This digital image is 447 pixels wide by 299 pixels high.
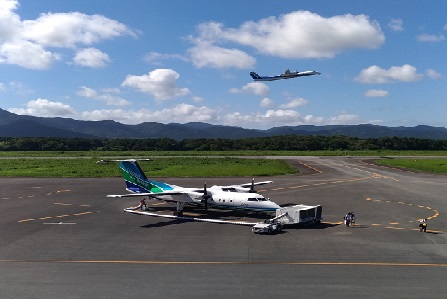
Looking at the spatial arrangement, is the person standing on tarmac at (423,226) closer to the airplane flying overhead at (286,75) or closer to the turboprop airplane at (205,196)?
the turboprop airplane at (205,196)

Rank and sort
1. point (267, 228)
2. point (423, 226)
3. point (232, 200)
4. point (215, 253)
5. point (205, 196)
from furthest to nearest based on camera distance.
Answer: point (205, 196) → point (232, 200) → point (423, 226) → point (267, 228) → point (215, 253)

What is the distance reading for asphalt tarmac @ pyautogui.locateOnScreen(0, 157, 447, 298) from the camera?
19.2 meters

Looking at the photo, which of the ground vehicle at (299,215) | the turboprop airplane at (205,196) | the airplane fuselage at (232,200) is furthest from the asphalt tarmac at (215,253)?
the turboprop airplane at (205,196)

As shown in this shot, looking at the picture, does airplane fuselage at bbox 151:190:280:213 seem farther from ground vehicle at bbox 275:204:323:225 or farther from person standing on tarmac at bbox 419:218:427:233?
person standing on tarmac at bbox 419:218:427:233

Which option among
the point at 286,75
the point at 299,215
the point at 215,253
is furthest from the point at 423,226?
the point at 286,75

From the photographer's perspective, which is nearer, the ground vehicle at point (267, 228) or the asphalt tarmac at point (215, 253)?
the asphalt tarmac at point (215, 253)

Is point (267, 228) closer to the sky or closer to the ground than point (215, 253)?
closer to the sky

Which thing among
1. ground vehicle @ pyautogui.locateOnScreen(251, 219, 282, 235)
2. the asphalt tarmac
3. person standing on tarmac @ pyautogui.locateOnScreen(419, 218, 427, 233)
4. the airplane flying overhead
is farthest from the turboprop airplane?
the airplane flying overhead

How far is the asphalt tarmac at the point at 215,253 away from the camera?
19.2 metres

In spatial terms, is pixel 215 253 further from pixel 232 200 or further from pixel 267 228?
pixel 232 200

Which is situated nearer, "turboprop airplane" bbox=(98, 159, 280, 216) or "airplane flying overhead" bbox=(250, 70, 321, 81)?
"turboprop airplane" bbox=(98, 159, 280, 216)

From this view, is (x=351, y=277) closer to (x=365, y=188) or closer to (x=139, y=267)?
(x=139, y=267)

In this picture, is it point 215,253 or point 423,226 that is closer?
point 215,253

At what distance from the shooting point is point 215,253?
2517cm
